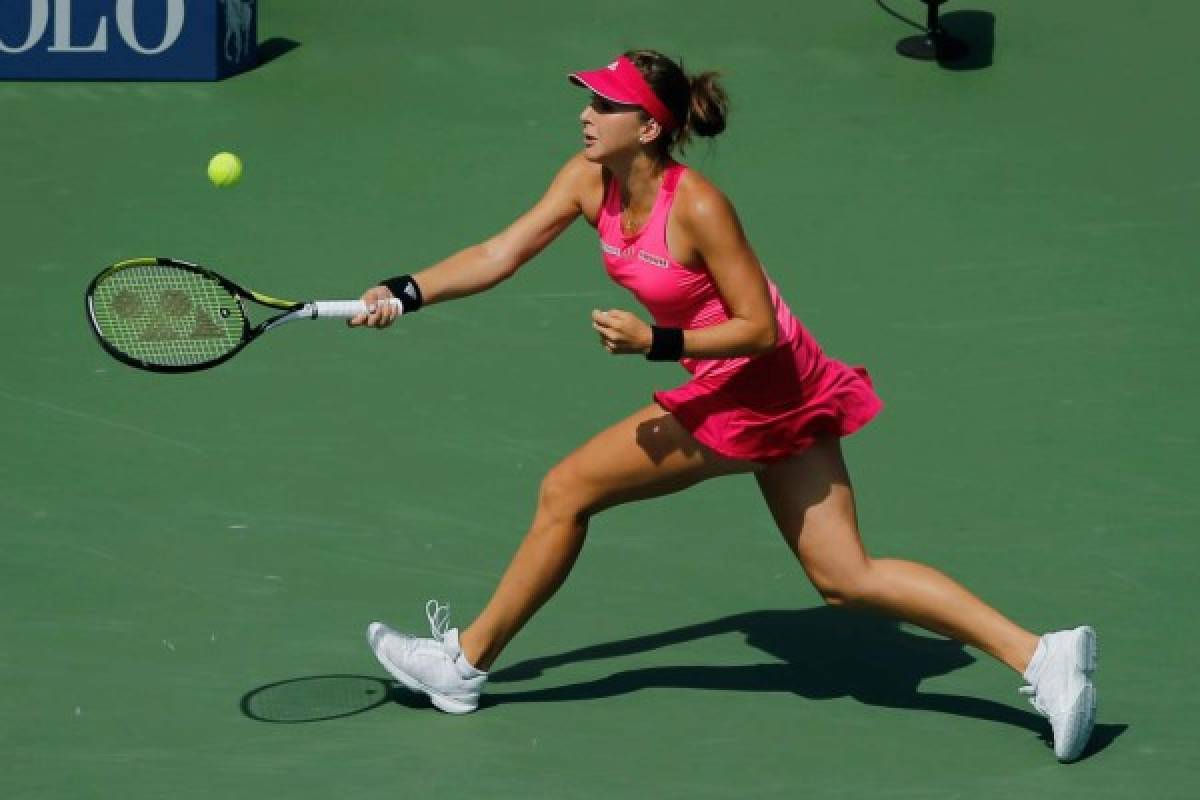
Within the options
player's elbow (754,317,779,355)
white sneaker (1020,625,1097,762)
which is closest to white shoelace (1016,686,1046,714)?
white sneaker (1020,625,1097,762)

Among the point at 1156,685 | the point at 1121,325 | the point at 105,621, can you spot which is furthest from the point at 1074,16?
the point at 105,621

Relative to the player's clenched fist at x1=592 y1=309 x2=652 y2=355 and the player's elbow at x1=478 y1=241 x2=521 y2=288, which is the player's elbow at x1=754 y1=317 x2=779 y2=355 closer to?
the player's clenched fist at x1=592 y1=309 x2=652 y2=355

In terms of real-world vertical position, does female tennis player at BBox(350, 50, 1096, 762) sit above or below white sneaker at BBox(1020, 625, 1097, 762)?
above

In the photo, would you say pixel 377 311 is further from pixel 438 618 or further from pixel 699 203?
pixel 438 618

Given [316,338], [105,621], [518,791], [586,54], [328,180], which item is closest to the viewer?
[518,791]

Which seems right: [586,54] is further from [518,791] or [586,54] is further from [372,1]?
[518,791]

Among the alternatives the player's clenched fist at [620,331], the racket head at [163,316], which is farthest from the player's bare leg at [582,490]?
the racket head at [163,316]

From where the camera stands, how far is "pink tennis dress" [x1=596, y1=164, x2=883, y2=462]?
615 cm

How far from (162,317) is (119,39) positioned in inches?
180

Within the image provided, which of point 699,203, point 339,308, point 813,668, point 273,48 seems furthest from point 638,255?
point 273,48

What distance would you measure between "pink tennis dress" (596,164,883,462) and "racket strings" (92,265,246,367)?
1128 millimetres

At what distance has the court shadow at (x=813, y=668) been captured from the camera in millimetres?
6508

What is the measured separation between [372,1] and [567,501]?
573 cm

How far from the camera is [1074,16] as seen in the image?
37.6 feet
